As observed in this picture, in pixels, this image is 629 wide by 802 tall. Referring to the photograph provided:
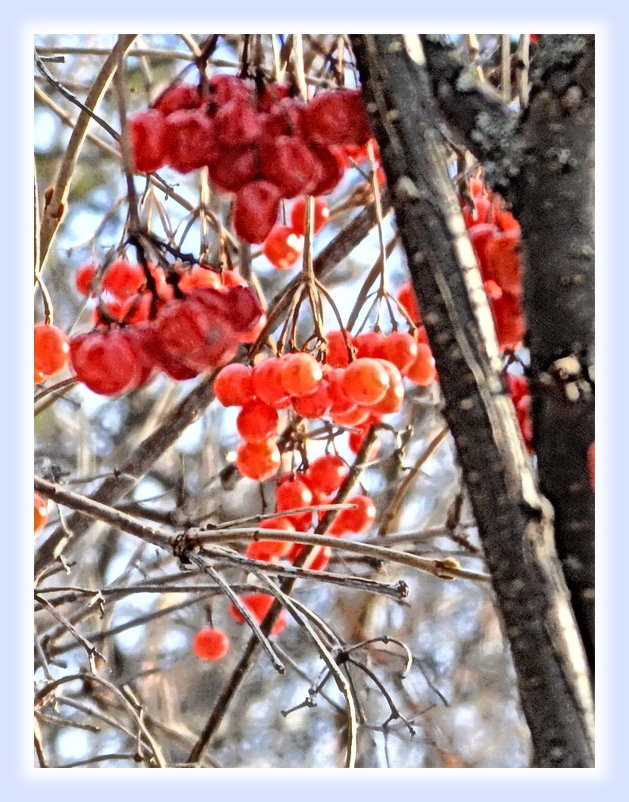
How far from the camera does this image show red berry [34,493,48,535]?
1.02 meters

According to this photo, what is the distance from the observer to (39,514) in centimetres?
102

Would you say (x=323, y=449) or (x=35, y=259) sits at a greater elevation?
(x=35, y=259)

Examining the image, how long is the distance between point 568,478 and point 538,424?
56 millimetres

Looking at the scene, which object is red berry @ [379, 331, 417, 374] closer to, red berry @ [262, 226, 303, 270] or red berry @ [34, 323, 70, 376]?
red berry @ [262, 226, 303, 270]

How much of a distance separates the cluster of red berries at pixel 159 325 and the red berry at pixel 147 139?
0.32 feet

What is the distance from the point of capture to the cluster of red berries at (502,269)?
0.89 metres

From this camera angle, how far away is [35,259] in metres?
1.00

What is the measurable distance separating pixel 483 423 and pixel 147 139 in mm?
407

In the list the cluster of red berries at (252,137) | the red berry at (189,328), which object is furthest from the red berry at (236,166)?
the red berry at (189,328)

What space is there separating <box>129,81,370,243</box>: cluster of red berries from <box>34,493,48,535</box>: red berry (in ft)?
1.15

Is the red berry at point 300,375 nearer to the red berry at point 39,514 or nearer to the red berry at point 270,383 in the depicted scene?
the red berry at point 270,383

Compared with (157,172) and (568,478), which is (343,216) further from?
(568,478)
